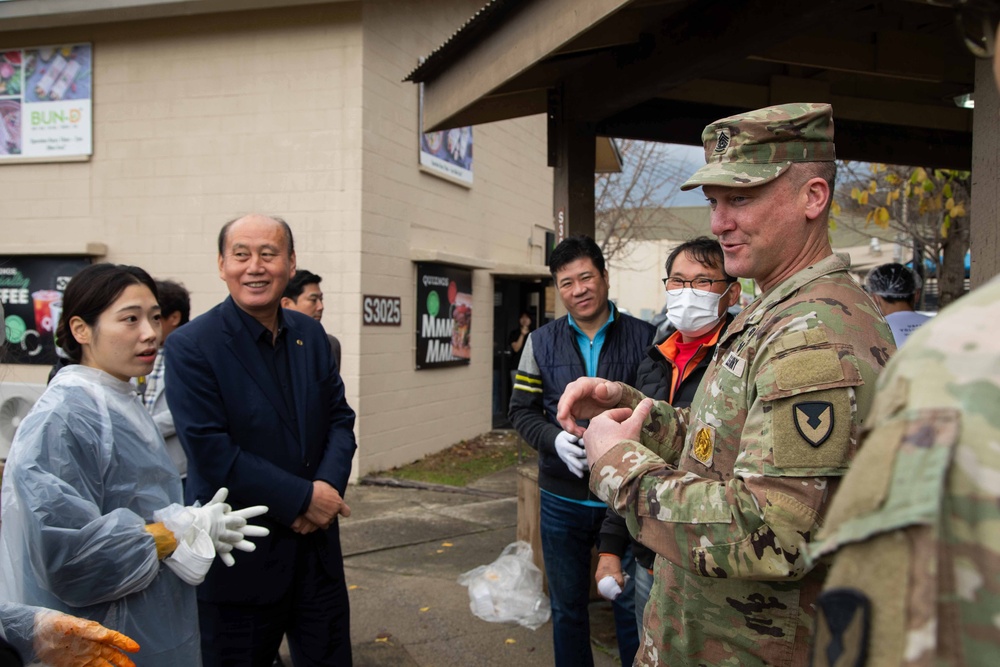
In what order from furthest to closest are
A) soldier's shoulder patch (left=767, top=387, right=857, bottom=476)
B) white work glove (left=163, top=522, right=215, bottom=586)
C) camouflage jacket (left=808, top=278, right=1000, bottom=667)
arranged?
white work glove (left=163, top=522, right=215, bottom=586), soldier's shoulder patch (left=767, top=387, right=857, bottom=476), camouflage jacket (left=808, top=278, right=1000, bottom=667)

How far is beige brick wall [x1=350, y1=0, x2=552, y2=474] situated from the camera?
7.98 m

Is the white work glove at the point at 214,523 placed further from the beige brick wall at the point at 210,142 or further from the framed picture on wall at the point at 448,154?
the framed picture on wall at the point at 448,154

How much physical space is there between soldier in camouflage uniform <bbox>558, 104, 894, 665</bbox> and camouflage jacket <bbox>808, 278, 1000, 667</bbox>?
1.97 feet

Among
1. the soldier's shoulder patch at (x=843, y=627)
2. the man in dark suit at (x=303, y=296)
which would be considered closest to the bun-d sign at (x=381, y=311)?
the man in dark suit at (x=303, y=296)

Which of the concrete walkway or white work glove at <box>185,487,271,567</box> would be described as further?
the concrete walkway

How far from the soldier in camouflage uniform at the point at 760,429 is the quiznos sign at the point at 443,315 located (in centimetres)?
737

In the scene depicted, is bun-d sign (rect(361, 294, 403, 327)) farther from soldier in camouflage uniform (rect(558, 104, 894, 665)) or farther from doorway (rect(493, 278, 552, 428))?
soldier in camouflage uniform (rect(558, 104, 894, 665))

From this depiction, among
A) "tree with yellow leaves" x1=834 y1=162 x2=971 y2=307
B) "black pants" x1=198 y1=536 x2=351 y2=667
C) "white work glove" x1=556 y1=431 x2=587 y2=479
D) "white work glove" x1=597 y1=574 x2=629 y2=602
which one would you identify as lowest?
"black pants" x1=198 y1=536 x2=351 y2=667

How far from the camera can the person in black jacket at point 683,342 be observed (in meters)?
2.80

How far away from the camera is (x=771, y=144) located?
5.14 ft

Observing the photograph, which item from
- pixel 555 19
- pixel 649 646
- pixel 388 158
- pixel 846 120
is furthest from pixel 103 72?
pixel 649 646

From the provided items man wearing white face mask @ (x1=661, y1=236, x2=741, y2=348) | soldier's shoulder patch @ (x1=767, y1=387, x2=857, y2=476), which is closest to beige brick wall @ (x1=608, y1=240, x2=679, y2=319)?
man wearing white face mask @ (x1=661, y1=236, x2=741, y2=348)

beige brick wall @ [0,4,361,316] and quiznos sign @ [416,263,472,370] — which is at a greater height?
beige brick wall @ [0,4,361,316]

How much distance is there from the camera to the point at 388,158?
8.25 meters
